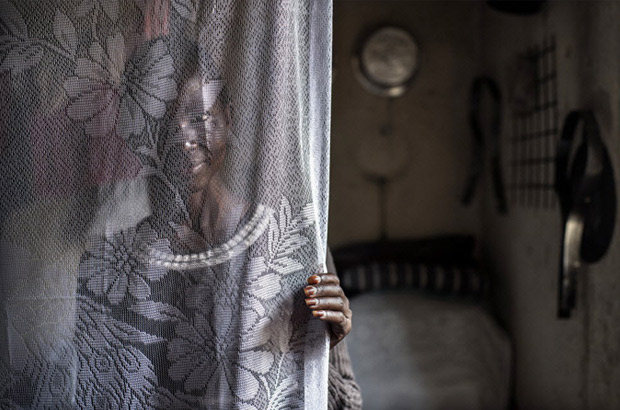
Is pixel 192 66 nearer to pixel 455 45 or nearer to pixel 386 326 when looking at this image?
pixel 386 326

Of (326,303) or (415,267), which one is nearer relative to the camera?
(326,303)

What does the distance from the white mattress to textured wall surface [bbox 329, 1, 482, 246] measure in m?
0.54

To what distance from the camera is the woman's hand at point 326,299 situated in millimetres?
833

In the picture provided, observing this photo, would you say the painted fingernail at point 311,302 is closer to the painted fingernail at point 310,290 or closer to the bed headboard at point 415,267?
the painted fingernail at point 310,290

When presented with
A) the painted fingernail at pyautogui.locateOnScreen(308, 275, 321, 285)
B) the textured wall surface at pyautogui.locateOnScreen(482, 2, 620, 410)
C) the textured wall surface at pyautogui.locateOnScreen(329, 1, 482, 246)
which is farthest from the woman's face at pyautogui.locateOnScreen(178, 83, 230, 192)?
the textured wall surface at pyautogui.locateOnScreen(329, 1, 482, 246)

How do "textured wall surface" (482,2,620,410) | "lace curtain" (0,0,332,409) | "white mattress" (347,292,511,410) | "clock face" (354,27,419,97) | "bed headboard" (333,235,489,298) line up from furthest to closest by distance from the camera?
"clock face" (354,27,419,97) → "bed headboard" (333,235,489,298) → "white mattress" (347,292,511,410) → "textured wall surface" (482,2,620,410) → "lace curtain" (0,0,332,409)

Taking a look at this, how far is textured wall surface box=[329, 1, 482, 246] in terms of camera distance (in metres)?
3.05

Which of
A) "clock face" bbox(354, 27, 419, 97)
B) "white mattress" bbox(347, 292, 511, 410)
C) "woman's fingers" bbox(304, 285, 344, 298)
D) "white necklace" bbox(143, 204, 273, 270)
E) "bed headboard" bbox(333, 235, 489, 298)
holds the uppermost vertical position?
"clock face" bbox(354, 27, 419, 97)

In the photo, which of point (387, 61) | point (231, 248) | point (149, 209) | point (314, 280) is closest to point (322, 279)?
point (314, 280)

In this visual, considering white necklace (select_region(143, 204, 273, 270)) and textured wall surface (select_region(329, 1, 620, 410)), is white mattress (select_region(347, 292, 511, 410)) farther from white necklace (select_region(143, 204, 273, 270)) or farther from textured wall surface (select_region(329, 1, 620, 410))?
white necklace (select_region(143, 204, 273, 270))

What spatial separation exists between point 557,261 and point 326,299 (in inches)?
65.4

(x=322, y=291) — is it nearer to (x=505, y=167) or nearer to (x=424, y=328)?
(x=424, y=328)

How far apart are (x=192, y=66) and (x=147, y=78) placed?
0.07 m

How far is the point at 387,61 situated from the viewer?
3.02 metres
